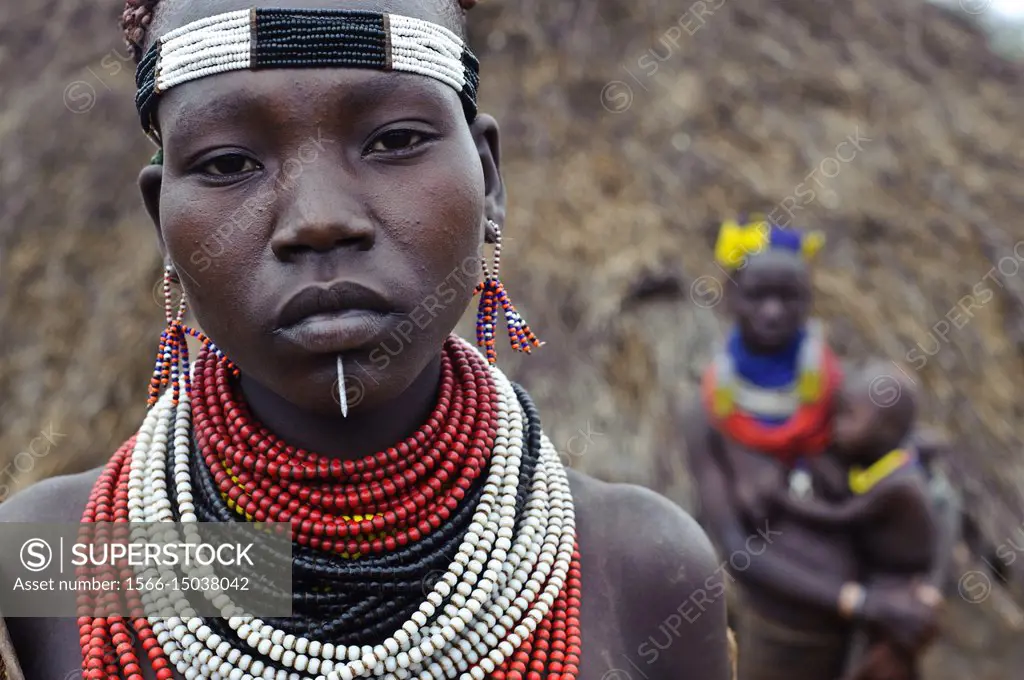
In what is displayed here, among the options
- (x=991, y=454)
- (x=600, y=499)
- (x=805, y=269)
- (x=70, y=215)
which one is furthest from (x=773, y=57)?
(x=600, y=499)

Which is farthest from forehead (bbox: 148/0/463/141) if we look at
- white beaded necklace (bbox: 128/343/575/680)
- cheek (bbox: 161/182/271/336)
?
white beaded necklace (bbox: 128/343/575/680)

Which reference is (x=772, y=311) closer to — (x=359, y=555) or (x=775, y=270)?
(x=775, y=270)

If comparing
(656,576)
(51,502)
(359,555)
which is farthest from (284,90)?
(656,576)

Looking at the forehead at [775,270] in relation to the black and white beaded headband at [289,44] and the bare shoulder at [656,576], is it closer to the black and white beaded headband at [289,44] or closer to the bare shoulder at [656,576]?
the bare shoulder at [656,576]

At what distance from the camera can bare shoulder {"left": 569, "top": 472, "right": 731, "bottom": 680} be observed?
68.7 inches

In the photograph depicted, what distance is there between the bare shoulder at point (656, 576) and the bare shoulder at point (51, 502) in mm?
884

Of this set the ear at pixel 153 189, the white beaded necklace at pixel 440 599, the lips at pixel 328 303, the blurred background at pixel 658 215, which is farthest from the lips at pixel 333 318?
the blurred background at pixel 658 215

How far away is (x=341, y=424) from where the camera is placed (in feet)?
5.08

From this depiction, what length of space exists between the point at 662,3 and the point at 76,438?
692cm

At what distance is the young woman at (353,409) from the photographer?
1365 mm

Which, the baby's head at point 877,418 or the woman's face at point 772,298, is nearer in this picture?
the baby's head at point 877,418

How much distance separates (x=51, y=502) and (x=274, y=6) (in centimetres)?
95

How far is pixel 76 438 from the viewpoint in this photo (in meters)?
7.43

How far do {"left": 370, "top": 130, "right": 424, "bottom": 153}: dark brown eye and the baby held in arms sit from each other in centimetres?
385
